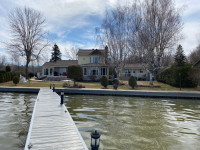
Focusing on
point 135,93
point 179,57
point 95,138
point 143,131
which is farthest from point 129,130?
point 179,57

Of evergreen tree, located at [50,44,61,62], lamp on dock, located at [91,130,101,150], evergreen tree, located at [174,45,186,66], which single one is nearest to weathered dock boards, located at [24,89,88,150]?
lamp on dock, located at [91,130,101,150]

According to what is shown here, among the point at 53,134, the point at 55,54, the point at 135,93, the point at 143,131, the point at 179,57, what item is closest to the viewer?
the point at 53,134

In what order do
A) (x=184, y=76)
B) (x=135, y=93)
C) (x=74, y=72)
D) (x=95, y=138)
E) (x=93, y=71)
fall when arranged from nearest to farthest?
(x=95, y=138) → (x=135, y=93) → (x=74, y=72) → (x=184, y=76) → (x=93, y=71)

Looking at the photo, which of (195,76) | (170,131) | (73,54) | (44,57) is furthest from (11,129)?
(73,54)

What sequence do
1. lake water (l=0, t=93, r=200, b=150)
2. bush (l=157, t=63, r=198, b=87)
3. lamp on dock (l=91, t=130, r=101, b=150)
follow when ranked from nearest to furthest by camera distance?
1. lamp on dock (l=91, t=130, r=101, b=150)
2. lake water (l=0, t=93, r=200, b=150)
3. bush (l=157, t=63, r=198, b=87)

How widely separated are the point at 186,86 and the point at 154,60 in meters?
6.28

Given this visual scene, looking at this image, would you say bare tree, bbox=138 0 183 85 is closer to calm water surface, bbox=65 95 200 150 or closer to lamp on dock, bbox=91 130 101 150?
calm water surface, bbox=65 95 200 150

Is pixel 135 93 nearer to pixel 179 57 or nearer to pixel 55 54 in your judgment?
pixel 179 57

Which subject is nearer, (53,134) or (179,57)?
(53,134)

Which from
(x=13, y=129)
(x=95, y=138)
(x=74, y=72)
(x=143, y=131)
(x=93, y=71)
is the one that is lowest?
(x=143, y=131)

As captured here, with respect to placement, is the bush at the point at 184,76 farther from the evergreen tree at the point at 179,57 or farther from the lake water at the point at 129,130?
the lake water at the point at 129,130

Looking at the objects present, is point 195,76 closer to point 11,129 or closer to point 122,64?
point 122,64

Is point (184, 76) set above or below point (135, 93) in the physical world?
above

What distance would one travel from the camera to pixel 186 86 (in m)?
24.3
